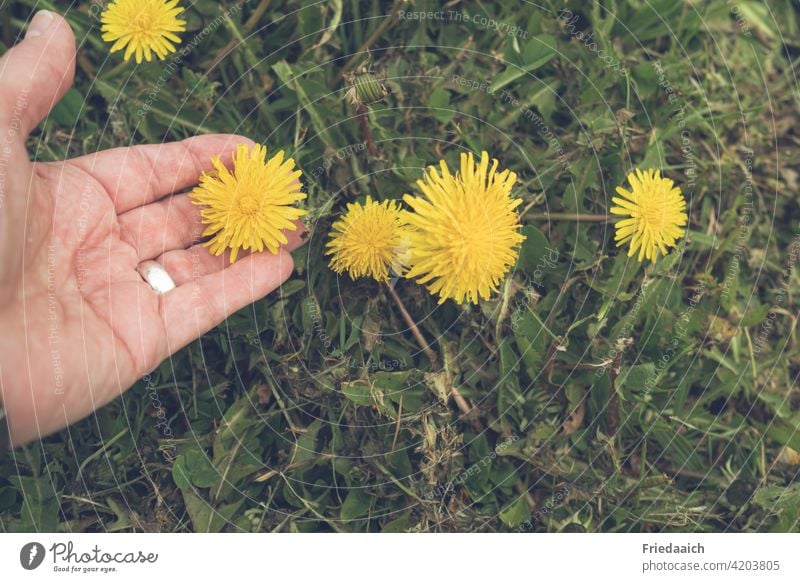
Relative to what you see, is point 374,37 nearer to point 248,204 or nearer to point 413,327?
point 248,204

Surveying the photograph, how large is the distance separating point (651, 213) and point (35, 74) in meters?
1.29

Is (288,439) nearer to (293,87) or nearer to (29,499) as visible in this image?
(29,499)

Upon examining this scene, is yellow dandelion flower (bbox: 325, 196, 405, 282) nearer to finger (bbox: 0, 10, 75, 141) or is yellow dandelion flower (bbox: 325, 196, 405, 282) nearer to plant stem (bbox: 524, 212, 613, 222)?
plant stem (bbox: 524, 212, 613, 222)

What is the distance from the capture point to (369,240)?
1.25 m

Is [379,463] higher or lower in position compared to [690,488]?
lower

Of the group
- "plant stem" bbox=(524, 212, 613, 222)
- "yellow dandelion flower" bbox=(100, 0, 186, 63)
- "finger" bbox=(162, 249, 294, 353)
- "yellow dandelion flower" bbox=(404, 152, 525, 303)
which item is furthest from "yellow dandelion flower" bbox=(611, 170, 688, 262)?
"yellow dandelion flower" bbox=(100, 0, 186, 63)

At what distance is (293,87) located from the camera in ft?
4.64

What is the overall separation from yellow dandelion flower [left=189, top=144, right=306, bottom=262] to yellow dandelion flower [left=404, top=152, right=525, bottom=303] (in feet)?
0.86

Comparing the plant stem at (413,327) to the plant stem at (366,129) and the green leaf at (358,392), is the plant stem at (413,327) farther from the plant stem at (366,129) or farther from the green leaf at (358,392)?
the plant stem at (366,129)

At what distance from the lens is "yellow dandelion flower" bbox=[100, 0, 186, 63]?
132cm

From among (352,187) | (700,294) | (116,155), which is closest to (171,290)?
(116,155)
